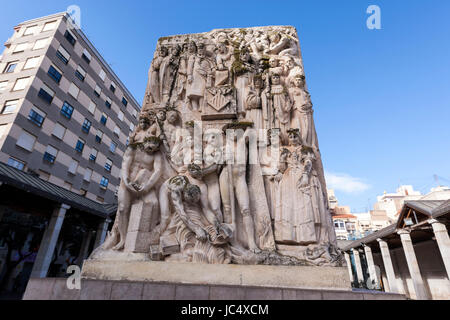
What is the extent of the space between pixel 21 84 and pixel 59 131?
485 cm

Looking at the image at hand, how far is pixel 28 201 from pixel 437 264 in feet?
86.1

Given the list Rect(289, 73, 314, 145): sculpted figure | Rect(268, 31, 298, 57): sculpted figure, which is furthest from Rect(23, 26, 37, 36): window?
Rect(289, 73, 314, 145): sculpted figure

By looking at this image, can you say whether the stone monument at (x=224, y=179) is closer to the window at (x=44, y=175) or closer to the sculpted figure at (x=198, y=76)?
the sculpted figure at (x=198, y=76)

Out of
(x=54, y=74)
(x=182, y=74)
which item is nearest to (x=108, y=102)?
(x=54, y=74)

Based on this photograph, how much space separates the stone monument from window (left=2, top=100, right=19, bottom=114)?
2076 centimetres

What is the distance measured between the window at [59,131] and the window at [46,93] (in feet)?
7.96

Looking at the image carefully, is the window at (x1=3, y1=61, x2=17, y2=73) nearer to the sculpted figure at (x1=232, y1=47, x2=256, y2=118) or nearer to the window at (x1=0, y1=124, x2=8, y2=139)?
the window at (x1=0, y1=124, x2=8, y2=139)

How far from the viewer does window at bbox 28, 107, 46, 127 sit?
66.1 feet

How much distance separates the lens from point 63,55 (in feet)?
79.6

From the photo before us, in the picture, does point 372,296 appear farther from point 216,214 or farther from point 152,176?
point 152,176

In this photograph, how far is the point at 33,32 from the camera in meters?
24.3
